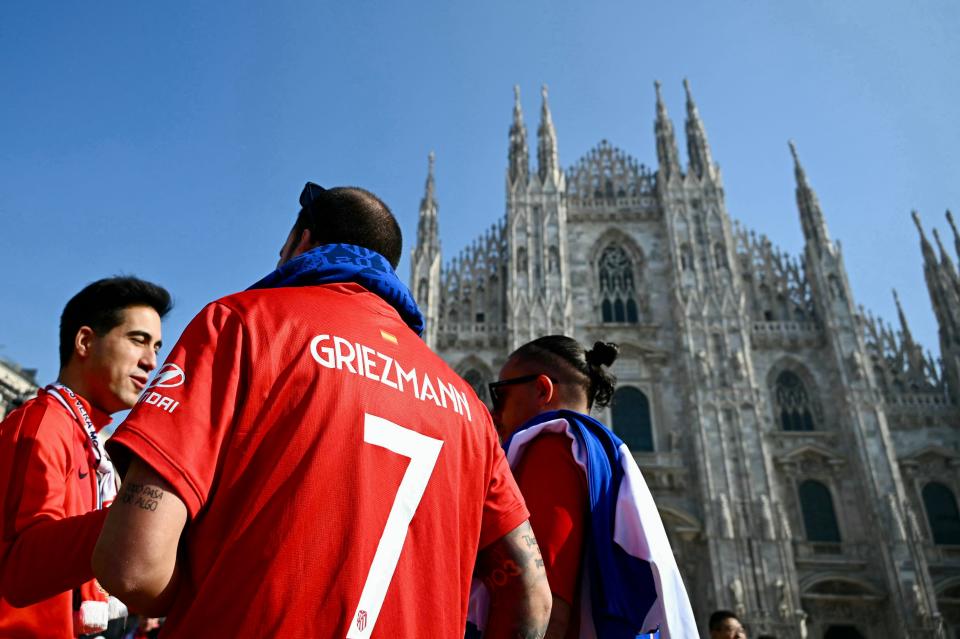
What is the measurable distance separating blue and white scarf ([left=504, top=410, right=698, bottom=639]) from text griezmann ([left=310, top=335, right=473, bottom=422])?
89 cm

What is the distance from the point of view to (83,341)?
245cm

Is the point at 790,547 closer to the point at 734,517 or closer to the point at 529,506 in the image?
the point at 734,517

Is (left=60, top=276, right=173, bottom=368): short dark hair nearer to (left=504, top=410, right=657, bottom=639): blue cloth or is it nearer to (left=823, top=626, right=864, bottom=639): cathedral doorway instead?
(left=504, top=410, right=657, bottom=639): blue cloth

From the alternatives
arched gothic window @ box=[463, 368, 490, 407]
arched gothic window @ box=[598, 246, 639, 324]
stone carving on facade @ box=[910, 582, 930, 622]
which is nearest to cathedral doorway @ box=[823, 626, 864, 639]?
stone carving on facade @ box=[910, 582, 930, 622]

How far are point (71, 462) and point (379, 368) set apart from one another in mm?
1169

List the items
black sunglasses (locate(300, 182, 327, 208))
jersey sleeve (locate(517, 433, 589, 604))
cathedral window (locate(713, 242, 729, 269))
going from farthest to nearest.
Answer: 1. cathedral window (locate(713, 242, 729, 269))
2. jersey sleeve (locate(517, 433, 589, 604))
3. black sunglasses (locate(300, 182, 327, 208))

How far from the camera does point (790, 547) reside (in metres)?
17.1

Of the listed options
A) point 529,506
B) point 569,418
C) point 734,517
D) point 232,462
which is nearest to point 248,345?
point 232,462

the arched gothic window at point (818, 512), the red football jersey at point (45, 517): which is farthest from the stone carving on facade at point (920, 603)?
the red football jersey at point (45, 517)

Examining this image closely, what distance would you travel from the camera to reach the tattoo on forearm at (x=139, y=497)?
1146mm

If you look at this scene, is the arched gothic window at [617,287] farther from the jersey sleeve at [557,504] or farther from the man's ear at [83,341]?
the man's ear at [83,341]

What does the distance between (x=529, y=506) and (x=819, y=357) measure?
68.1ft

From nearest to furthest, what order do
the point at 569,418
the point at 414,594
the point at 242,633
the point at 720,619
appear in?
the point at 242,633
the point at 414,594
the point at 569,418
the point at 720,619

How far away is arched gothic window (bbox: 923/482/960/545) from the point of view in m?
18.0
